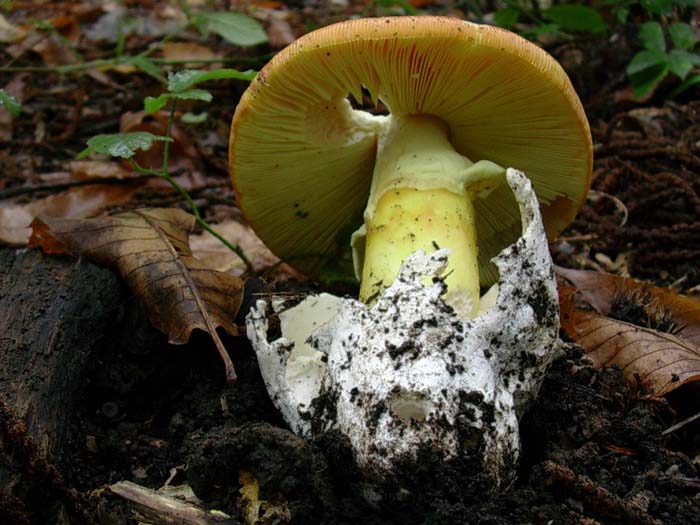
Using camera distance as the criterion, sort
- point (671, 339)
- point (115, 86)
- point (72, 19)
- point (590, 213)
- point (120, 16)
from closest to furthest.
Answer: point (671, 339)
point (590, 213)
point (115, 86)
point (72, 19)
point (120, 16)

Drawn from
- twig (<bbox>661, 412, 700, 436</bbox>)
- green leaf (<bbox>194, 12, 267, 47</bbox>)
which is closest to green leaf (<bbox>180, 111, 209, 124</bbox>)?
green leaf (<bbox>194, 12, 267, 47</bbox>)

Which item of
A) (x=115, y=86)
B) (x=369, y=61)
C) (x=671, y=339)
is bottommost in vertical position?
(x=115, y=86)

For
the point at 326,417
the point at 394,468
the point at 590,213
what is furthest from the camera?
the point at 590,213

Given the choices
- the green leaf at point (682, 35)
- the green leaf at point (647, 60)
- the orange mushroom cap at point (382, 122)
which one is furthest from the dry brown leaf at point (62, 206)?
A: the green leaf at point (682, 35)

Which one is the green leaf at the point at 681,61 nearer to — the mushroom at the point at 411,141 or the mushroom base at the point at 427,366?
the mushroom at the point at 411,141

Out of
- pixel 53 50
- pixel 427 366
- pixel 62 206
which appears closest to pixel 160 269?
pixel 427 366

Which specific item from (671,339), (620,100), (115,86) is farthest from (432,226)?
(115,86)

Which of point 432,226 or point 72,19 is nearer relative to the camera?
point 432,226

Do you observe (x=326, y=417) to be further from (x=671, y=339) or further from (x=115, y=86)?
(x=115, y=86)
